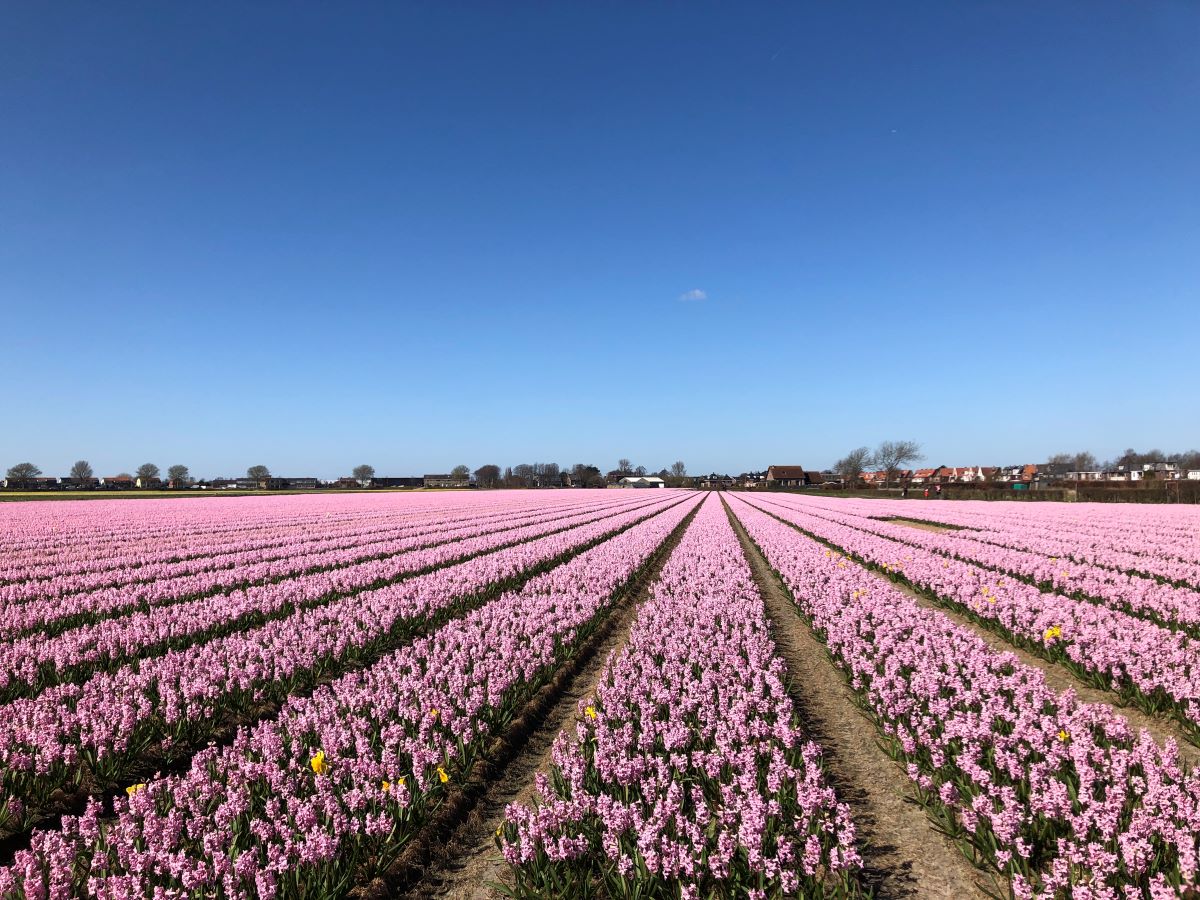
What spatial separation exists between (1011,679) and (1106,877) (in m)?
3.10

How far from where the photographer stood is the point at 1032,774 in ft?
13.5

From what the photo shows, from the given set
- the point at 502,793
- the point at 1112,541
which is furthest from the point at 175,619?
the point at 1112,541

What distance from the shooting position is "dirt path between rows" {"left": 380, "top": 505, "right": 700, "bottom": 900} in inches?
152

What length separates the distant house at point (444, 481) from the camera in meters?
171

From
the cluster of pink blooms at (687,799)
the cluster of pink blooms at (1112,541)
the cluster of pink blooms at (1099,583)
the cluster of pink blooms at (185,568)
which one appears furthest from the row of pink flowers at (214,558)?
the cluster of pink blooms at (1112,541)

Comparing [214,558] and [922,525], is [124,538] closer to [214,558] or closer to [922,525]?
[214,558]

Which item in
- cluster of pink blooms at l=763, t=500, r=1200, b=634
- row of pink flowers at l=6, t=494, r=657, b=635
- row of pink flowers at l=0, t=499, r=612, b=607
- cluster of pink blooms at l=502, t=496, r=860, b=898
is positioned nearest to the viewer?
cluster of pink blooms at l=502, t=496, r=860, b=898

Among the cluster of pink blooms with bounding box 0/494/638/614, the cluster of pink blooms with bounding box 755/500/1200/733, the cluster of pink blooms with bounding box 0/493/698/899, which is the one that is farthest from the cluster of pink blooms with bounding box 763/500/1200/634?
the cluster of pink blooms with bounding box 0/494/638/614

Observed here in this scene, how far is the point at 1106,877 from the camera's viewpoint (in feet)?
10.9

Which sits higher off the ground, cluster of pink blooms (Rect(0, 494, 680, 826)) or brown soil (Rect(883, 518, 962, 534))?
cluster of pink blooms (Rect(0, 494, 680, 826))

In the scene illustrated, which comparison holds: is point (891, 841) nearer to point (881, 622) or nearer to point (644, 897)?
point (644, 897)

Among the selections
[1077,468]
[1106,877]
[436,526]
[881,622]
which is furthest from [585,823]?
[1077,468]

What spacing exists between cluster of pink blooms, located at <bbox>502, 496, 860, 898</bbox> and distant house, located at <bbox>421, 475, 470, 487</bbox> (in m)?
167

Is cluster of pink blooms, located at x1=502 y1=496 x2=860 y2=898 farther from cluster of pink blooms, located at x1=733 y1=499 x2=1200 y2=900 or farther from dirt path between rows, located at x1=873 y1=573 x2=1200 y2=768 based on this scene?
dirt path between rows, located at x1=873 y1=573 x2=1200 y2=768
